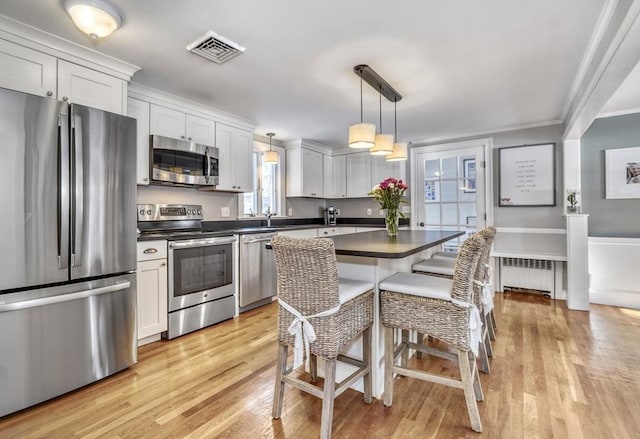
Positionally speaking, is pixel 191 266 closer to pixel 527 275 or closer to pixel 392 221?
pixel 392 221

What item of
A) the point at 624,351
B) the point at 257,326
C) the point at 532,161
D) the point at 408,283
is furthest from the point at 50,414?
the point at 532,161

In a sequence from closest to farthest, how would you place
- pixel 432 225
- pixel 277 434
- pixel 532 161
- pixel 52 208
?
pixel 277 434, pixel 52 208, pixel 532 161, pixel 432 225

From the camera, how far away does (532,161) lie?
4113 mm

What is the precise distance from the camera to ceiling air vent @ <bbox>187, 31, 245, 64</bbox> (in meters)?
2.04

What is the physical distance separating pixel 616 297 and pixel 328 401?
4.04 meters

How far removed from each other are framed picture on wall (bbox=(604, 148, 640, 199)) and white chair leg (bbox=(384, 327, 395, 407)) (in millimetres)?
3740

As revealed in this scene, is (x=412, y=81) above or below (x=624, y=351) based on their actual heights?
above

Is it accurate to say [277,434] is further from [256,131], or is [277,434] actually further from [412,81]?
[256,131]

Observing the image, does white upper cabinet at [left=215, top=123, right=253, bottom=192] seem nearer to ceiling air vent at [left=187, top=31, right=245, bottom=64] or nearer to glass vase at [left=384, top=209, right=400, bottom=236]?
ceiling air vent at [left=187, top=31, right=245, bottom=64]

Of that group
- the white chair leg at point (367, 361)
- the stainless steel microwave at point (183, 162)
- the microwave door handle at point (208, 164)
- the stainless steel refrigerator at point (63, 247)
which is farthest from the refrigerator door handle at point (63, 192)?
the white chair leg at point (367, 361)

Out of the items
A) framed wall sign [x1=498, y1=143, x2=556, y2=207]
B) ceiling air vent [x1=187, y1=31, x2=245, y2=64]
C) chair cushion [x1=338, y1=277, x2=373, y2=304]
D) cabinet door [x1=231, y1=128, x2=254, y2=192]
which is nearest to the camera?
chair cushion [x1=338, y1=277, x2=373, y2=304]

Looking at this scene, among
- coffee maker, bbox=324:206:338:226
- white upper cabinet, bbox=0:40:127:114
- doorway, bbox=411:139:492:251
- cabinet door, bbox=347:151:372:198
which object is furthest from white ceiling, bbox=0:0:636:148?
coffee maker, bbox=324:206:338:226

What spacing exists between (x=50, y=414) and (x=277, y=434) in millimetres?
1309

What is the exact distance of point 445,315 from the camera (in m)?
1.60
